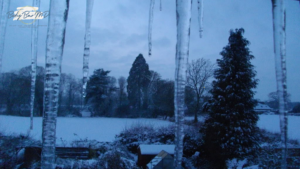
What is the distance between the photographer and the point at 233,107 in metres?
7.70

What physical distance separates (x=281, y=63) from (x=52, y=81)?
7.42 ft

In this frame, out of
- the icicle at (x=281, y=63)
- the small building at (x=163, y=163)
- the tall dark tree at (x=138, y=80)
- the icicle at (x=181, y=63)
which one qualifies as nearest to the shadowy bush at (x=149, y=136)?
the small building at (x=163, y=163)

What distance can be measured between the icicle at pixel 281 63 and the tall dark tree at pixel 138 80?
28018 millimetres

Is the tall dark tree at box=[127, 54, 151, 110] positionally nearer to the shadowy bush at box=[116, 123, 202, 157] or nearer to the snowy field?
the snowy field

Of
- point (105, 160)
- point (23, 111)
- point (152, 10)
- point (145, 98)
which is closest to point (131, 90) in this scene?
point (145, 98)

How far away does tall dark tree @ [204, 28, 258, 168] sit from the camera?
7285 millimetres

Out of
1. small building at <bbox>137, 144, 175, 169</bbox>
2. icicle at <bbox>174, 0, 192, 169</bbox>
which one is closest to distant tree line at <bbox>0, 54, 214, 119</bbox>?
small building at <bbox>137, 144, 175, 169</bbox>

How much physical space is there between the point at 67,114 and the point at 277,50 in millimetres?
31091

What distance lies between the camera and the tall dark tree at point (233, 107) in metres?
7.29

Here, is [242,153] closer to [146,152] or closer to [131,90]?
[146,152]

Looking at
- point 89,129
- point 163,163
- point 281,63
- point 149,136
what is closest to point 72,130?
point 89,129

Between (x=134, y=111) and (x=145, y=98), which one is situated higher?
(x=145, y=98)

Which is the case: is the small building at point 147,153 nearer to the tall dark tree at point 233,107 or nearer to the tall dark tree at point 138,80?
the tall dark tree at point 233,107

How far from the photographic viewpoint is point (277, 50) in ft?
6.48
